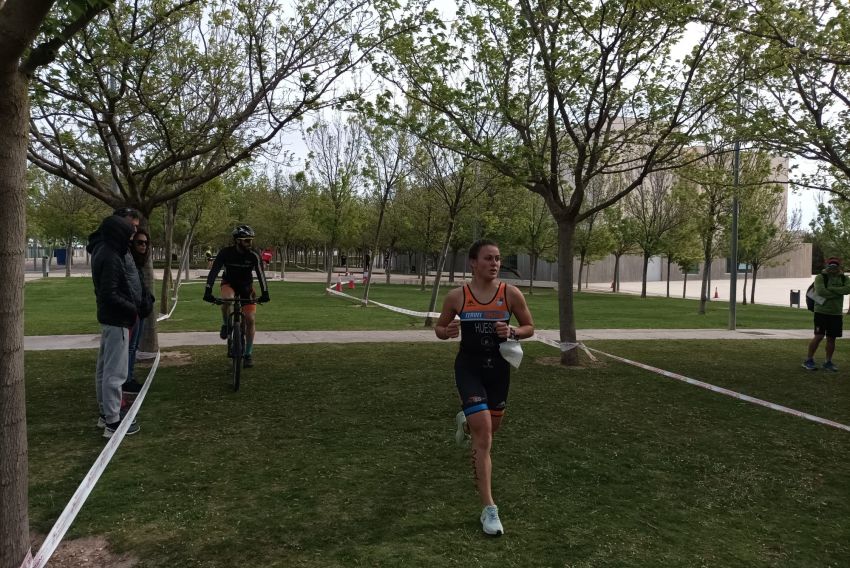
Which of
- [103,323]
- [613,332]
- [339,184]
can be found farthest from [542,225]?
[103,323]

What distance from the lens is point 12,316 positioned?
276 centimetres

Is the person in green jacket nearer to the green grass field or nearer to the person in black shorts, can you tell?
the green grass field

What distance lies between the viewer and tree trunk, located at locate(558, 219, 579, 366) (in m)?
9.45

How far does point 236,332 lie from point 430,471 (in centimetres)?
344

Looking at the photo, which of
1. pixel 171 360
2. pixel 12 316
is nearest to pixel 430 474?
pixel 12 316

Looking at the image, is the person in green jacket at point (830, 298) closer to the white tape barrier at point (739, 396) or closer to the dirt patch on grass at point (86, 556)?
the white tape barrier at point (739, 396)

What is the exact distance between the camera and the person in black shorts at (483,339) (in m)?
3.71

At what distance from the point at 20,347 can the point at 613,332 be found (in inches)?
538

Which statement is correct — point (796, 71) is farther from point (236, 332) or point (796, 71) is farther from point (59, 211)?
point (59, 211)

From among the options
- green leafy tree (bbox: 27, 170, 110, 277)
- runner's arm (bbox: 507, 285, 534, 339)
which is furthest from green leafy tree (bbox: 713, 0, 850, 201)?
green leafy tree (bbox: 27, 170, 110, 277)

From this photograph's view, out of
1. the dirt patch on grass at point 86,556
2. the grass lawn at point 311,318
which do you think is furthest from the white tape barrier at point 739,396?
the dirt patch on grass at point 86,556

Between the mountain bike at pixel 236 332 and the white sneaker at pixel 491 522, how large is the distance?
166 inches

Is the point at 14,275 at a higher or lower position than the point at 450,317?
higher

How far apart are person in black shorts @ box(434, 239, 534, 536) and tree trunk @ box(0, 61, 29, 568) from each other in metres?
2.30
